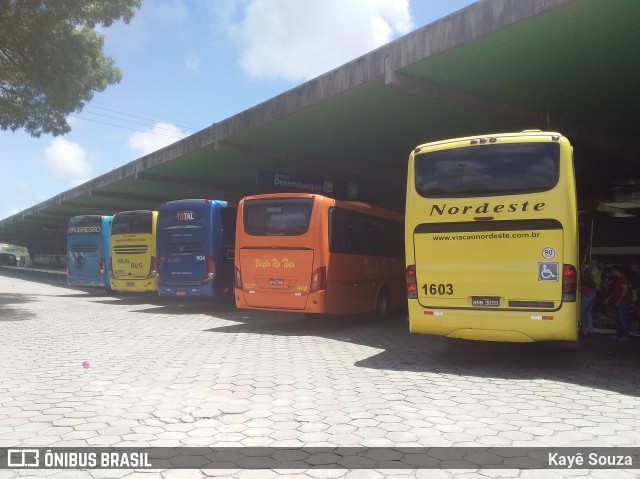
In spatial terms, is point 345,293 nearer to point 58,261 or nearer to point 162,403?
point 162,403

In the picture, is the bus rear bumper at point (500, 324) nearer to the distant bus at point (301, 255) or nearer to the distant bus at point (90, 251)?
the distant bus at point (301, 255)

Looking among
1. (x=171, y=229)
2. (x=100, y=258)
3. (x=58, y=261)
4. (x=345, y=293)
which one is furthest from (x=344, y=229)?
(x=58, y=261)

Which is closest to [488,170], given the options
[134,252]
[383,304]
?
[383,304]

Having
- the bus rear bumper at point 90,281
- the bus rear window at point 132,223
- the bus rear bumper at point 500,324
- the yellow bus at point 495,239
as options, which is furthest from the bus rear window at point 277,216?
the bus rear bumper at point 90,281

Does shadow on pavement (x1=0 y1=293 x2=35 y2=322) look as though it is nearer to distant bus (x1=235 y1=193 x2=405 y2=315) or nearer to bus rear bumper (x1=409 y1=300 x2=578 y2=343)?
distant bus (x1=235 y1=193 x2=405 y2=315)

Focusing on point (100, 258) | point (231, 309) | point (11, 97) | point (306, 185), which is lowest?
point (231, 309)

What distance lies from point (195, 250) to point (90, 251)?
8509 millimetres

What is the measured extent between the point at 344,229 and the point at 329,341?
A: 3017 millimetres

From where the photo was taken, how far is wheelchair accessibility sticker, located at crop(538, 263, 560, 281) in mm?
7836

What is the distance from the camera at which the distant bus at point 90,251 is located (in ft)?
74.2

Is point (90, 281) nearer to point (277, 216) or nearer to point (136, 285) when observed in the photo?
point (136, 285)

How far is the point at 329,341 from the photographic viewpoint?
37.4ft

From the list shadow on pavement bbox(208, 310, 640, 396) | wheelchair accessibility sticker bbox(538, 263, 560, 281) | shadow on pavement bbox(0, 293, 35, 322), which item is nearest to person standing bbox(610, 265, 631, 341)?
shadow on pavement bbox(208, 310, 640, 396)

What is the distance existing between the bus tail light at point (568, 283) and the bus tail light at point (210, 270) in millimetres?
10856
